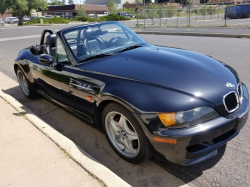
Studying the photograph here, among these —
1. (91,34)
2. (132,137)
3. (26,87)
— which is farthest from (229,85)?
(26,87)

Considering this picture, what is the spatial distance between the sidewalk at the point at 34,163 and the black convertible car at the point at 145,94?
55 centimetres

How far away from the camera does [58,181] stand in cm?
250

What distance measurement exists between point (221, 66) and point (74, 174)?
7.21 ft

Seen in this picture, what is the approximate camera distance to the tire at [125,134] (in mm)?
2480

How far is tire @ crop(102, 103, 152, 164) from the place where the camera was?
248 cm

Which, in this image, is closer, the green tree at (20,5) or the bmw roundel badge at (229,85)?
the bmw roundel badge at (229,85)

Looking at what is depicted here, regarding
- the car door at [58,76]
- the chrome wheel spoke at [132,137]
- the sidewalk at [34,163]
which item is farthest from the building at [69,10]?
the chrome wheel spoke at [132,137]

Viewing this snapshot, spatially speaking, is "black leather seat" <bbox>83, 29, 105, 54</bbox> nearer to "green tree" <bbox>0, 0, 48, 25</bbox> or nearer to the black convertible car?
the black convertible car

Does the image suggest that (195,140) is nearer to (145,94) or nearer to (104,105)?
(145,94)

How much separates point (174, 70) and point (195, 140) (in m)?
0.90

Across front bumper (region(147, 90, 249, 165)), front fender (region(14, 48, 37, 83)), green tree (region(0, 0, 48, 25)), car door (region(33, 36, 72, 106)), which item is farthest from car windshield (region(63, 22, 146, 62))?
green tree (region(0, 0, 48, 25))

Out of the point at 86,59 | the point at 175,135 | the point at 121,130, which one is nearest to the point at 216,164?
the point at 175,135

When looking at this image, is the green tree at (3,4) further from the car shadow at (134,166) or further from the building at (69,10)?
the car shadow at (134,166)

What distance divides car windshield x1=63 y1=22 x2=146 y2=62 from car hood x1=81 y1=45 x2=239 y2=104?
23 centimetres
